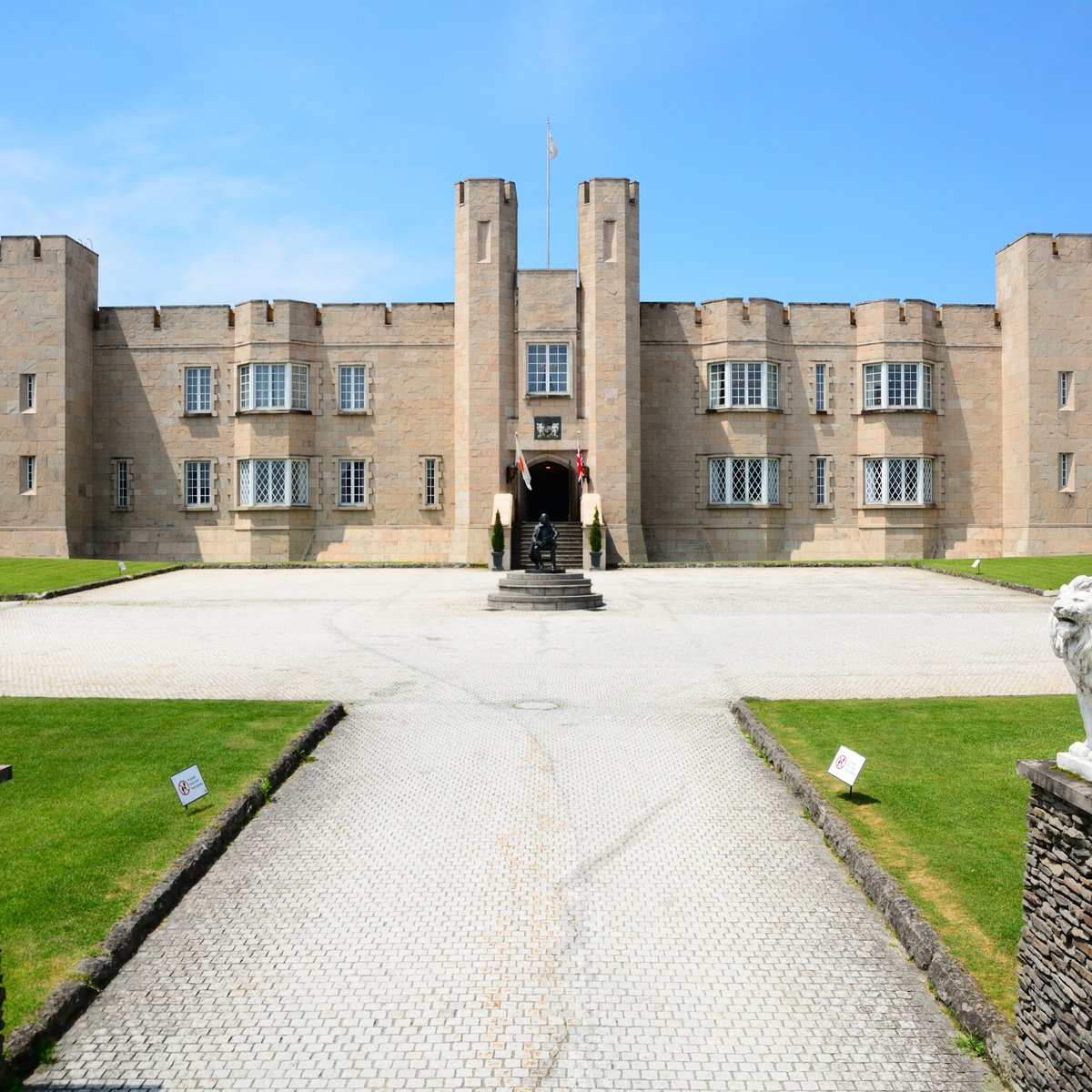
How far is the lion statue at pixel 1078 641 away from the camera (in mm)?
4125

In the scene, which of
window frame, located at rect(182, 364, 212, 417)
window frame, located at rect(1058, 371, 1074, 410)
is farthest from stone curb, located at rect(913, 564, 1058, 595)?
window frame, located at rect(182, 364, 212, 417)

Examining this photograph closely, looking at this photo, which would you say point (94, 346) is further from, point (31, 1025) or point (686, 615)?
point (31, 1025)

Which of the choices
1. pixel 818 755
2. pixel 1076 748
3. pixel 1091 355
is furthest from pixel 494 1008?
pixel 1091 355

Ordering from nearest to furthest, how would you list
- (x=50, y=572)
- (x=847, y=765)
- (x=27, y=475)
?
(x=847, y=765)
(x=50, y=572)
(x=27, y=475)

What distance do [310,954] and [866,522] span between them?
34.5 m

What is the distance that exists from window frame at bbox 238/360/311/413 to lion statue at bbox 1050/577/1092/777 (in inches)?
1357

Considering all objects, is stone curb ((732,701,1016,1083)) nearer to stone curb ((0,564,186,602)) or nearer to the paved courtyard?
the paved courtyard

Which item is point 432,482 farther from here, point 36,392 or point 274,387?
point 36,392

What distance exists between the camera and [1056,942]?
412 cm

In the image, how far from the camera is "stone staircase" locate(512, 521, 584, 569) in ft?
108

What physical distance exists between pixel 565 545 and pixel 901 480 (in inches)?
539

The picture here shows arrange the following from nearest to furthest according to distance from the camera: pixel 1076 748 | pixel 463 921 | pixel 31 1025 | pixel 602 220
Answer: pixel 1076 748 < pixel 31 1025 < pixel 463 921 < pixel 602 220

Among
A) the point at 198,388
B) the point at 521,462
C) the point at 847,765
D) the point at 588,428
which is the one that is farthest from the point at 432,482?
the point at 847,765

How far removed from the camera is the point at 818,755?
8.99m
